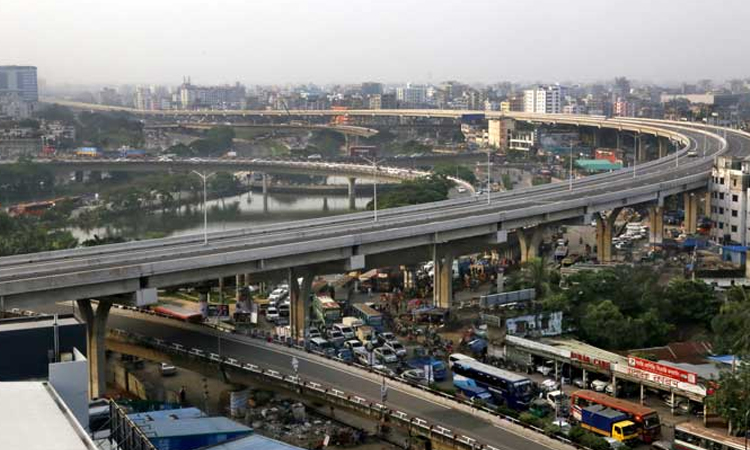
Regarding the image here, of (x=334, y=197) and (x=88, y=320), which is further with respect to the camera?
(x=334, y=197)

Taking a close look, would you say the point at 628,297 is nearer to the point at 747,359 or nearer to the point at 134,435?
the point at 747,359

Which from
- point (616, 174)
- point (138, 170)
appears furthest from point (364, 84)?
point (616, 174)

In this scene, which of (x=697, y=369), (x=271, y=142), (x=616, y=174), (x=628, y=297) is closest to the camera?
(x=697, y=369)

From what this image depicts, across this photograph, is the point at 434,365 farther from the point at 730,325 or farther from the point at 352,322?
the point at 730,325

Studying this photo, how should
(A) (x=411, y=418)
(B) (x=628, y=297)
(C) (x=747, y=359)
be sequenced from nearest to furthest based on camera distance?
(A) (x=411, y=418) < (C) (x=747, y=359) < (B) (x=628, y=297)

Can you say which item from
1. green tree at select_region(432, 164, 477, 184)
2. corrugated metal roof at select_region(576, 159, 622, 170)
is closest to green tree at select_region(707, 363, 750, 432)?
green tree at select_region(432, 164, 477, 184)

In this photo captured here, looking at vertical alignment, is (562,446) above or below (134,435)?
below
